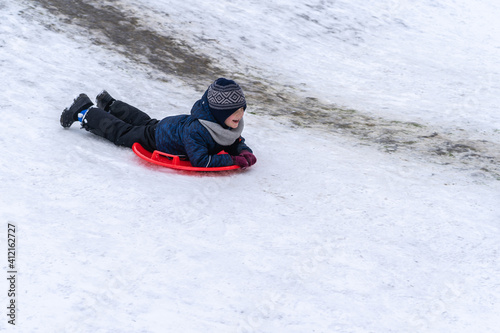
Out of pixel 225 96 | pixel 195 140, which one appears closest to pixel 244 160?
pixel 195 140

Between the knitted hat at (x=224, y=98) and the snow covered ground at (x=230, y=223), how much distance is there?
55cm

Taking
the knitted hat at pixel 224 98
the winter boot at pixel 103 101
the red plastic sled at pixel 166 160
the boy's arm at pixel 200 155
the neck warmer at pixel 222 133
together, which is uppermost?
the knitted hat at pixel 224 98

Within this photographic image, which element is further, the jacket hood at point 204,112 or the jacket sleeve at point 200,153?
the jacket hood at point 204,112

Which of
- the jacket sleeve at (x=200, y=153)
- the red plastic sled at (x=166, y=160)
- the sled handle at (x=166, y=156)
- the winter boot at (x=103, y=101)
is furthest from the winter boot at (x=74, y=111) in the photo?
the jacket sleeve at (x=200, y=153)

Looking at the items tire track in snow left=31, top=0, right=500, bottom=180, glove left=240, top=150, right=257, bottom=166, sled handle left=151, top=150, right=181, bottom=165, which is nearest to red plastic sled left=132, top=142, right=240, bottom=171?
sled handle left=151, top=150, right=181, bottom=165

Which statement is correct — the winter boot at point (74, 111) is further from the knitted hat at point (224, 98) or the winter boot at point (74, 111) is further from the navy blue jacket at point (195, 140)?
the knitted hat at point (224, 98)

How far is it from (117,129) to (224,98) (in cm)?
117

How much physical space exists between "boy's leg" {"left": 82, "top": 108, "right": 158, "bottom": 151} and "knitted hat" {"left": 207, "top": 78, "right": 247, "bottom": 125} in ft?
2.47

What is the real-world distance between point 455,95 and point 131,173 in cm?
523

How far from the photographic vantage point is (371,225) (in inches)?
141

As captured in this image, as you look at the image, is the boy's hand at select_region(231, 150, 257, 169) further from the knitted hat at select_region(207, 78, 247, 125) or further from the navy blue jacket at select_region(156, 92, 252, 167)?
the knitted hat at select_region(207, 78, 247, 125)

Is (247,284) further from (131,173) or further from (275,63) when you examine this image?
(275,63)

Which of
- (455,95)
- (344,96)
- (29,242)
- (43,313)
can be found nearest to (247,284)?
(43,313)

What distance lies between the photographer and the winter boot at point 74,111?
473 centimetres
